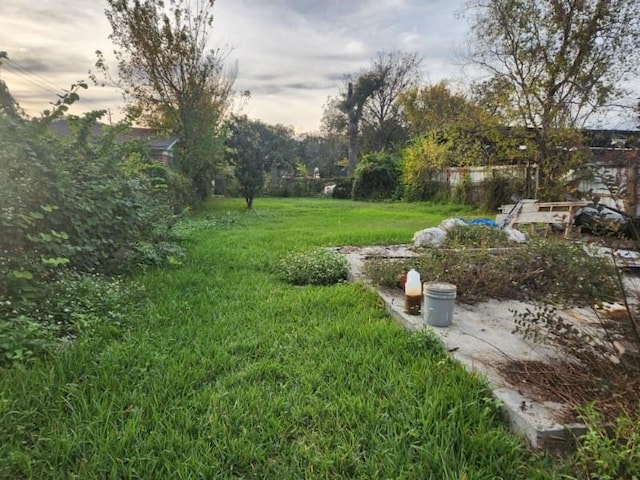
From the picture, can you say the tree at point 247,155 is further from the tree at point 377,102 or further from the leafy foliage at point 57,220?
the tree at point 377,102

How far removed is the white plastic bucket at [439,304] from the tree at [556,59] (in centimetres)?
748

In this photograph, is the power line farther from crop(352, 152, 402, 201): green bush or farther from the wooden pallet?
crop(352, 152, 402, 201): green bush

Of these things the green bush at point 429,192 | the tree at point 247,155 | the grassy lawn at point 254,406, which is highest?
the tree at point 247,155

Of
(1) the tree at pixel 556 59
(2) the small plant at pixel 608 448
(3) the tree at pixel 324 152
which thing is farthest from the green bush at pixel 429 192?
(2) the small plant at pixel 608 448

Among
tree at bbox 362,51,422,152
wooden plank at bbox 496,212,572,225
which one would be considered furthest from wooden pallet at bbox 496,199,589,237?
tree at bbox 362,51,422,152

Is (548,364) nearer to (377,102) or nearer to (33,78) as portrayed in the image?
(33,78)

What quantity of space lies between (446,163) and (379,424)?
14447mm

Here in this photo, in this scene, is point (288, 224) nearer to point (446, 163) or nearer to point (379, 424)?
point (379, 424)

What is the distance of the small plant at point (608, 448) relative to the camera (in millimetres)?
1237

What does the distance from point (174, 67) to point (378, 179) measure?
10032 mm

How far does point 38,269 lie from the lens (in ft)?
8.61

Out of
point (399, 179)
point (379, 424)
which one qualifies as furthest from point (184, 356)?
point (399, 179)

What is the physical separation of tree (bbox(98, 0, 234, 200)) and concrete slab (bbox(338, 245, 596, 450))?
9765 mm

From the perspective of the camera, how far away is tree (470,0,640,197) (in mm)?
8570
